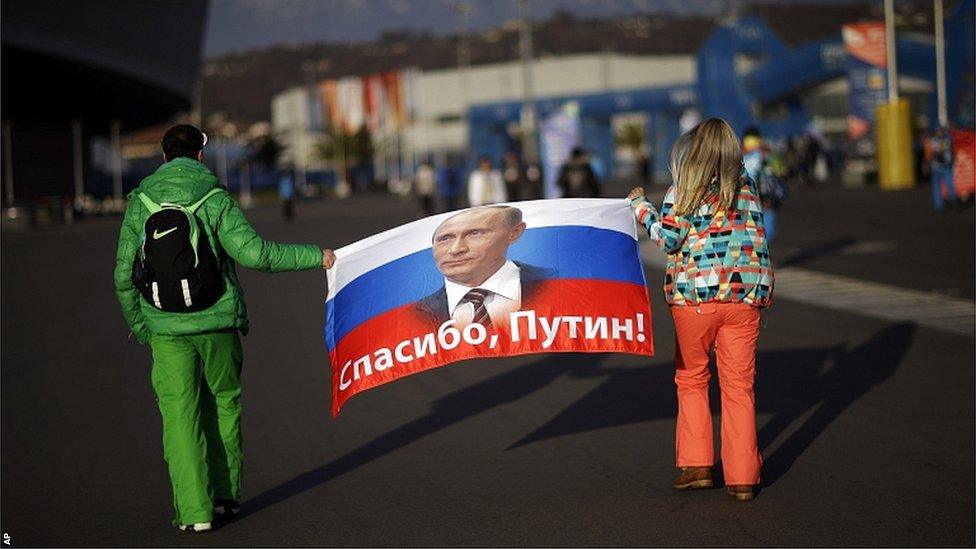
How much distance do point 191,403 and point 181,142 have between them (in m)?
1.10

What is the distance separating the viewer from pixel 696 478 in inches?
271

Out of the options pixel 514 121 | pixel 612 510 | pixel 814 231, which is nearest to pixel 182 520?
pixel 612 510

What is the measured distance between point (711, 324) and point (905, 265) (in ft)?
41.9

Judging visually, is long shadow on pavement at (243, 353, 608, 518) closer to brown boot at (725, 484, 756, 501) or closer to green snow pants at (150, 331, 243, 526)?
green snow pants at (150, 331, 243, 526)

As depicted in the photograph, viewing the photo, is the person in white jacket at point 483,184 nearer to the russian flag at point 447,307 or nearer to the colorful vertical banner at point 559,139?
the colorful vertical banner at point 559,139

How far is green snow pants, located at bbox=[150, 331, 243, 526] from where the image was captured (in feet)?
21.2

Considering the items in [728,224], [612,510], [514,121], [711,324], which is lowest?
[612,510]

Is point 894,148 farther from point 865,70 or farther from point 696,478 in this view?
point 696,478

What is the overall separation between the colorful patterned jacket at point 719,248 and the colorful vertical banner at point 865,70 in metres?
38.2

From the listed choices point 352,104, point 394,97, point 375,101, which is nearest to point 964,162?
point 394,97

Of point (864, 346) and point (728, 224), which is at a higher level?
point (728, 224)

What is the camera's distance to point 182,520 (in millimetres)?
6547

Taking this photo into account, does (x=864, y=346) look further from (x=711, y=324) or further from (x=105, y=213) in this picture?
(x=105, y=213)

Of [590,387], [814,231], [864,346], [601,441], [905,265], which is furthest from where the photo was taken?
[814,231]
